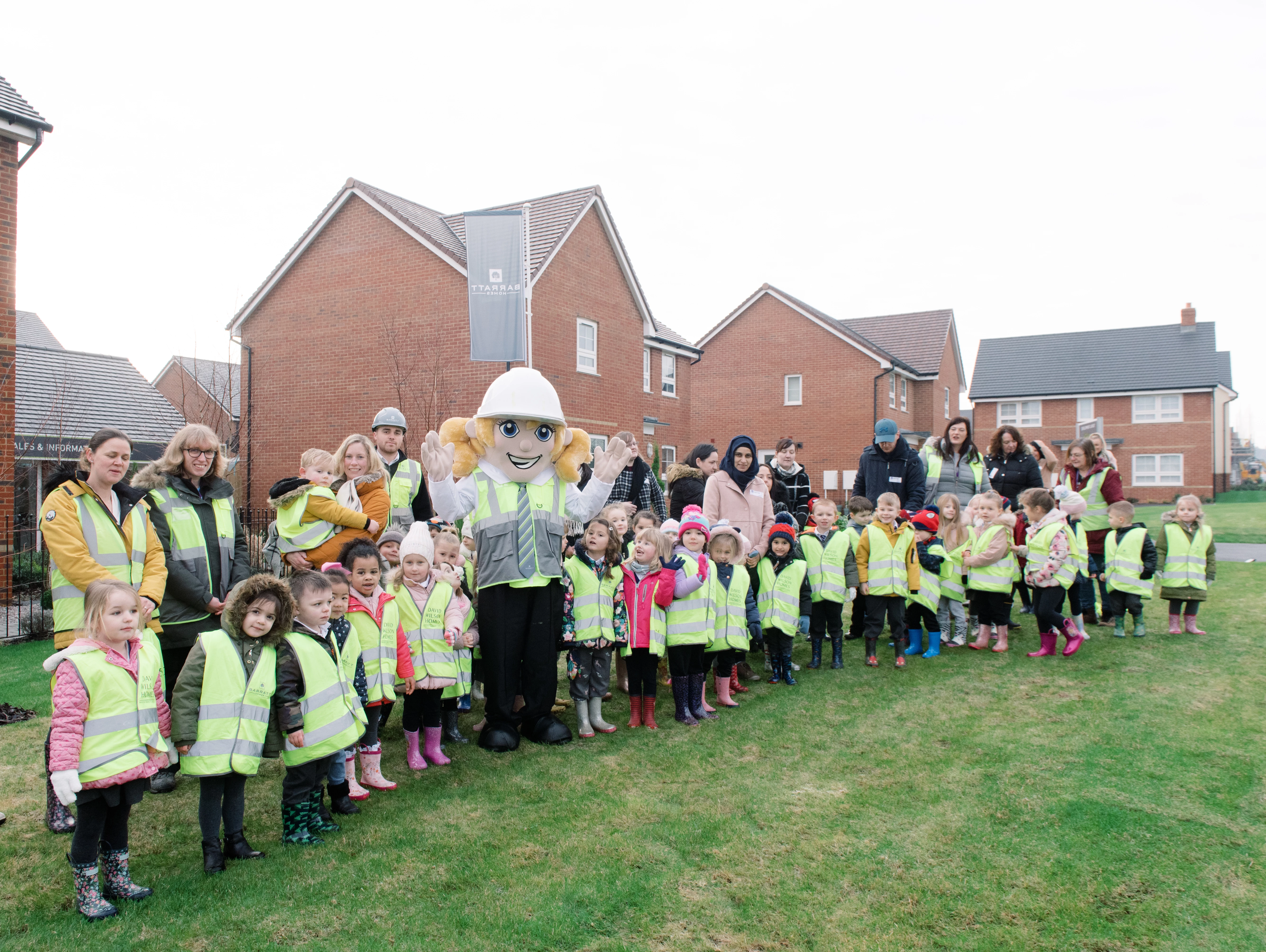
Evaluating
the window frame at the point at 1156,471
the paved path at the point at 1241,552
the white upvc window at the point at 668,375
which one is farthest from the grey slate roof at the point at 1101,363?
the paved path at the point at 1241,552

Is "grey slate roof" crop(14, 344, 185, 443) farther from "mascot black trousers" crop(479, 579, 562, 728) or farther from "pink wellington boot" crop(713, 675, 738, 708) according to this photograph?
"pink wellington boot" crop(713, 675, 738, 708)

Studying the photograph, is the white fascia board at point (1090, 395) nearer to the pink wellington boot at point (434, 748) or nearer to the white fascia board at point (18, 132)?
the white fascia board at point (18, 132)

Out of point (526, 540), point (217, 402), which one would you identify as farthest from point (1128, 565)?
point (217, 402)

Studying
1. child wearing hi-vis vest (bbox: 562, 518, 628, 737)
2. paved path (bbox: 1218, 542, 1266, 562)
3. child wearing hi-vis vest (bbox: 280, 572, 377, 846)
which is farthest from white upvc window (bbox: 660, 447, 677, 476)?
child wearing hi-vis vest (bbox: 280, 572, 377, 846)

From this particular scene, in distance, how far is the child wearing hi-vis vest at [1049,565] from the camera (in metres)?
7.45

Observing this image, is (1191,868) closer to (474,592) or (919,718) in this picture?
(919,718)

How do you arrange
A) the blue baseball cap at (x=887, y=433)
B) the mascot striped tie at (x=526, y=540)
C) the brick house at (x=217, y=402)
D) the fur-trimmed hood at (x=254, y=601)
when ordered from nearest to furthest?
the fur-trimmed hood at (x=254, y=601) → the mascot striped tie at (x=526, y=540) → the blue baseball cap at (x=887, y=433) → the brick house at (x=217, y=402)

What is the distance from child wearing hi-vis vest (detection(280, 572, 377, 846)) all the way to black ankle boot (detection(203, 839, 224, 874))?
33cm

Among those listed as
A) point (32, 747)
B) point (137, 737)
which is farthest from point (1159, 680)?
point (32, 747)

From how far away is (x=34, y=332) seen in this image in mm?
30391

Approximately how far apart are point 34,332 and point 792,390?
93.5 feet

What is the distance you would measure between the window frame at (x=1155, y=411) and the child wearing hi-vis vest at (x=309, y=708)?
42.2m

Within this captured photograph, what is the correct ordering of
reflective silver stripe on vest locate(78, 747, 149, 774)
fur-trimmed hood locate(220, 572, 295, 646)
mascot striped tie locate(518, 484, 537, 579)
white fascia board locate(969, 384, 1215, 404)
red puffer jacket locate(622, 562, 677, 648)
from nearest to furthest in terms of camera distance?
reflective silver stripe on vest locate(78, 747, 149, 774) → fur-trimmed hood locate(220, 572, 295, 646) → mascot striped tie locate(518, 484, 537, 579) → red puffer jacket locate(622, 562, 677, 648) → white fascia board locate(969, 384, 1215, 404)

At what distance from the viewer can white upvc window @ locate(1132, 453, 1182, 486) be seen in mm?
37188
